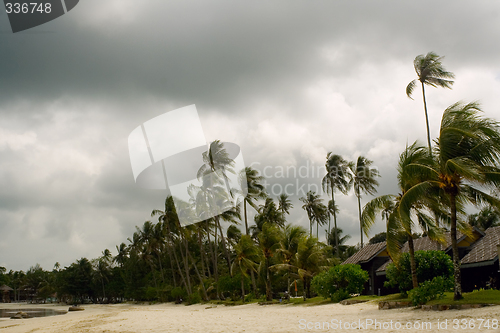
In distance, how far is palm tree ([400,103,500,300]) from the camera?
1219cm

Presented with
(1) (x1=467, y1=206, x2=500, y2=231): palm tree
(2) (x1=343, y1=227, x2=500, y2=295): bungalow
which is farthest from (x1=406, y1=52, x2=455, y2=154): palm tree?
(1) (x1=467, y1=206, x2=500, y2=231): palm tree

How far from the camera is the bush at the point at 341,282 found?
837 inches

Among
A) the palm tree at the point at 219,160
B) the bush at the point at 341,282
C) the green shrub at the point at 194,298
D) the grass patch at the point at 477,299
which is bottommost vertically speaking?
the green shrub at the point at 194,298

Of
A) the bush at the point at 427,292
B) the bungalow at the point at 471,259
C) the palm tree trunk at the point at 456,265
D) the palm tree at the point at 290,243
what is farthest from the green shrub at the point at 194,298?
the palm tree trunk at the point at 456,265

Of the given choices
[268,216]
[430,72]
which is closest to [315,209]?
[268,216]

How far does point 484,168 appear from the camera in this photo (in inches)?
493

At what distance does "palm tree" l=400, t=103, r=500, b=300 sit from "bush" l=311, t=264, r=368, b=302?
9.01m

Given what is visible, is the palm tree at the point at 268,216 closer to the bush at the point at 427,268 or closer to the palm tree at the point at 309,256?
the palm tree at the point at 309,256

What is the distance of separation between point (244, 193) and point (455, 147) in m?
24.1

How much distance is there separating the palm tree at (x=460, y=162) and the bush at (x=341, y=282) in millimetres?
9008

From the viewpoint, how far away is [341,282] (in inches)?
854

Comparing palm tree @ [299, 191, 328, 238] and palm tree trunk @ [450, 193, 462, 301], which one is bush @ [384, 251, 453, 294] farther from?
palm tree @ [299, 191, 328, 238]

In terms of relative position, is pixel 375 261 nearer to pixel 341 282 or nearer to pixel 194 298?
pixel 341 282

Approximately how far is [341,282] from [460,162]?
11852 mm
